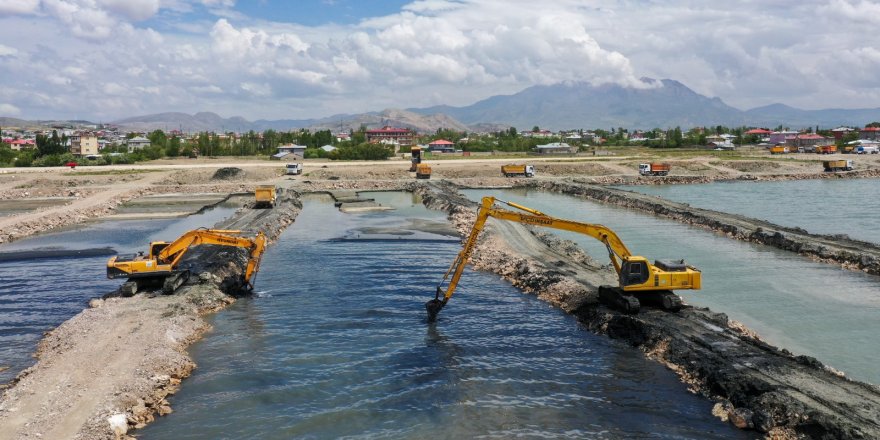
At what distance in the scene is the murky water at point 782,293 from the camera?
2177 cm

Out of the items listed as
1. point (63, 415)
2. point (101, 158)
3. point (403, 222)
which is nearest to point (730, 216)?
point (403, 222)

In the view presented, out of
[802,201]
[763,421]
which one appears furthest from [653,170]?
[763,421]

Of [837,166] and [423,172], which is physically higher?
[837,166]

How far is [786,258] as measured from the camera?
117 feet

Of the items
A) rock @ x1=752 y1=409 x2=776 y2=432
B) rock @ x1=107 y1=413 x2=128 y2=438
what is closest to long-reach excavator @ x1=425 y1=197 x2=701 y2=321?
rock @ x1=752 y1=409 x2=776 y2=432

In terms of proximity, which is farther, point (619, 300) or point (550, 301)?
point (550, 301)

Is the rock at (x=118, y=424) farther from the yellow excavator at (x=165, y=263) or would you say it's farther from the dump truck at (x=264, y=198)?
the dump truck at (x=264, y=198)

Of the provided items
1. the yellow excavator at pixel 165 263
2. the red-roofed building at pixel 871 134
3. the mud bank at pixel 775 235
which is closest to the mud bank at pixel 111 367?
the yellow excavator at pixel 165 263

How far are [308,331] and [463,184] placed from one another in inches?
2454

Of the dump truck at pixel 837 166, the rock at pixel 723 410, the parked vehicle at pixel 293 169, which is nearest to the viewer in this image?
the rock at pixel 723 410

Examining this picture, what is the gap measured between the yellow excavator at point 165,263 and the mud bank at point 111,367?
59cm

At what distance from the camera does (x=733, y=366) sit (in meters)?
18.2

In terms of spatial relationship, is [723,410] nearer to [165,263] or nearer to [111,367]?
[111,367]

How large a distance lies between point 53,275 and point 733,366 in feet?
101
